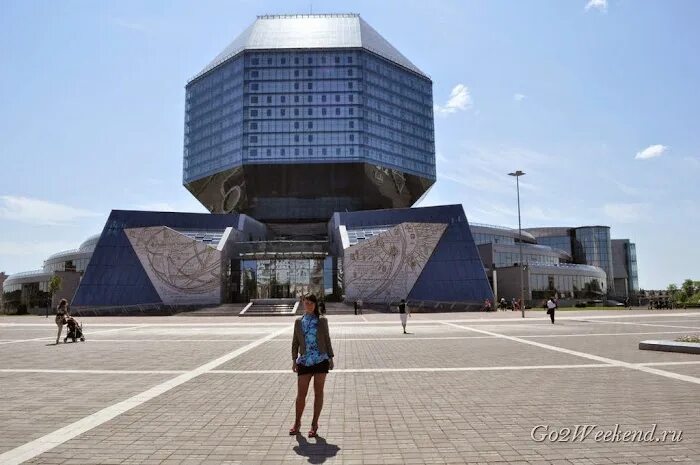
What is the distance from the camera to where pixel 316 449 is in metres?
6.11

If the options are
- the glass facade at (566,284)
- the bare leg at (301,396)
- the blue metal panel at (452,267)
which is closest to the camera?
the bare leg at (301,396)

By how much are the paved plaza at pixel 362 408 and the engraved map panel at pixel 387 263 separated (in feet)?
130

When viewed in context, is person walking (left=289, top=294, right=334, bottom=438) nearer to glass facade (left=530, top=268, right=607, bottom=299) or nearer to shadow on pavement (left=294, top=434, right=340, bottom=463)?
shadow on pavement (left=294, top=434, right=340, bottom=463)

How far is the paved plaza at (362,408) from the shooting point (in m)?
5.96

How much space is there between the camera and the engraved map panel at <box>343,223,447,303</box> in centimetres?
5528

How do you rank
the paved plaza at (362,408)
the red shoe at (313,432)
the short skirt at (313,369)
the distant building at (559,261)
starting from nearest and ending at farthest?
the paved plaza at (362,408), the red shoe at (313,432), the short skirt at (313,369), the distant building at (559,261)

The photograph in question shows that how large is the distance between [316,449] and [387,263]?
4980cm

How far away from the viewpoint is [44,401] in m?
8.96

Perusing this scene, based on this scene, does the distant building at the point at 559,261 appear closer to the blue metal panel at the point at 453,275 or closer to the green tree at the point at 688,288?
the blue metal panel at the point at 453,275

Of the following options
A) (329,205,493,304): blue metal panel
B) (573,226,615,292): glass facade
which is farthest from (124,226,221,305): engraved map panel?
(573,226,615,292): glass facade

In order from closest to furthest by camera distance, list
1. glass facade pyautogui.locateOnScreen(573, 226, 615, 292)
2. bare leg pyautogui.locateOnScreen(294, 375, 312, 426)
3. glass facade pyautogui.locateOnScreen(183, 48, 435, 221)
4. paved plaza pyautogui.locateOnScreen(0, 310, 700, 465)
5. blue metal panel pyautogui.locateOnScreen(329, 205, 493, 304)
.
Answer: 1. paved plaza pyautogui.locateOnScreen(0, 310, 700, 465)
2. bare leg pyautogui.locateOnScreen(294, 375, 312, 426)
3. blue metal panel pyautogui.locateOnScreen(329, 205, 493, 304)
4. glass facade pyautogui.locateOnScreen(183, 48, 435, 221)
5. glass facade pyautogui.locateOnScreen(573, 226, 615, 292)

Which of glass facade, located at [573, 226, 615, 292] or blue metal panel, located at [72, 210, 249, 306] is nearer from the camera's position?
blue metal panel, located at [72, 210, 249, 306]

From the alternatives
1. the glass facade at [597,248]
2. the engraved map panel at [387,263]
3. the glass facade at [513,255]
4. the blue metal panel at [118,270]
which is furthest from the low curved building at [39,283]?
the glass facade at [597,248]

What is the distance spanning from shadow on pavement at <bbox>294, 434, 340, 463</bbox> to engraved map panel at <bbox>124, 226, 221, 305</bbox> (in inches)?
2031
